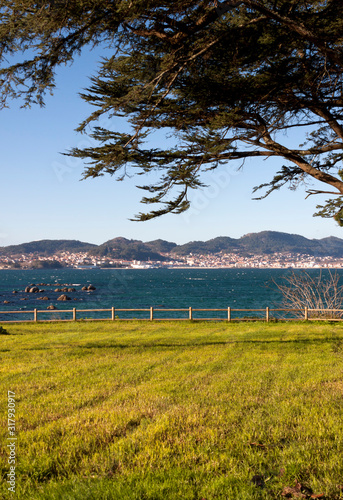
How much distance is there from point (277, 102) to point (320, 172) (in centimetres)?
228

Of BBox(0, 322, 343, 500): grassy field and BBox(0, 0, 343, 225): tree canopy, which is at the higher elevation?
BBox(0, 0, 343, 225): tree canopy

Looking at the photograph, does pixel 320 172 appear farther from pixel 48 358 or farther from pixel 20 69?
pixel 48 358

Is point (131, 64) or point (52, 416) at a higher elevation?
point (131, 64)

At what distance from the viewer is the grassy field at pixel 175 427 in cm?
390

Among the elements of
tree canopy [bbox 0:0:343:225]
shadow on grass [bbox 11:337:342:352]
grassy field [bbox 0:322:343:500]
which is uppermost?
tree canopy [bbox 0:0:343:225]

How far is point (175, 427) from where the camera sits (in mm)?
5336

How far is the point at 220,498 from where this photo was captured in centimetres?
362

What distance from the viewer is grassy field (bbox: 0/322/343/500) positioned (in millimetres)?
3902

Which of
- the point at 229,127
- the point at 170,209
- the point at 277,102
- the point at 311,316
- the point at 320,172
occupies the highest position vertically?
the point at 277,102

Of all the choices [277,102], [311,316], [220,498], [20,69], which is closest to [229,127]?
[277,102]

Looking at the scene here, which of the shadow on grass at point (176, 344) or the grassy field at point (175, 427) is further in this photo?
the shadow on grass at point (176, 344)

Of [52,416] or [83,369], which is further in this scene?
[83,369]

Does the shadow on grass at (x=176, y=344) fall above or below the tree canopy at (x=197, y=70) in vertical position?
below

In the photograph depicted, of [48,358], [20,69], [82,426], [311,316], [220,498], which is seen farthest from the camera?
[311,316]
